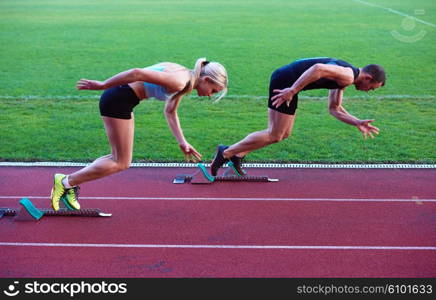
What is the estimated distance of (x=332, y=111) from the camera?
747 cm

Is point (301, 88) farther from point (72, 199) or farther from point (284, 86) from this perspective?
point (72, 199)

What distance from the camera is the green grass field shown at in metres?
9.55

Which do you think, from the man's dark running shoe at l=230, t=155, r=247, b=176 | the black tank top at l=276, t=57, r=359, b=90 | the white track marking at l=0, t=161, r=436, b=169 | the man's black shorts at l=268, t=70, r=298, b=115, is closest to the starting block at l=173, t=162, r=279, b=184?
the man's dark running shoe at l=230, t=155, r=247, b=176

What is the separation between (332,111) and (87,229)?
3056 millimetres

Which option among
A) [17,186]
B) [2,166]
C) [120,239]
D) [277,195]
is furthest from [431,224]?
[2,166]

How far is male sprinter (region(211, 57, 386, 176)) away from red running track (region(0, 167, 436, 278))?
1.60 feet

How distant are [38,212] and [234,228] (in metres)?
1.98

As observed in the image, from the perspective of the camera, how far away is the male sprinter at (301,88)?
6.50 m

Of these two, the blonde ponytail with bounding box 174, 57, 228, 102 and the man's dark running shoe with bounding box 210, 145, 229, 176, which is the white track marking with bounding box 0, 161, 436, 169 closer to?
the man's dark running shoe with bounding box 210, 145, 229, 176

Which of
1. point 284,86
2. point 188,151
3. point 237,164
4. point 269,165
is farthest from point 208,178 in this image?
point 188,151

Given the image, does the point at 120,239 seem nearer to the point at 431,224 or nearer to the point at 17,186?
the point at 17,186

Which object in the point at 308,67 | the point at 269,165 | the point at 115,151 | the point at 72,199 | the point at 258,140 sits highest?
the point at 308,67

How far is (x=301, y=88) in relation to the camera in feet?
21.5

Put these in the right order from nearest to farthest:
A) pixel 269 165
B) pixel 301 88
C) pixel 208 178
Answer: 1. pixel 301 88
2. pixel 208 178
3. pixel 269 165
